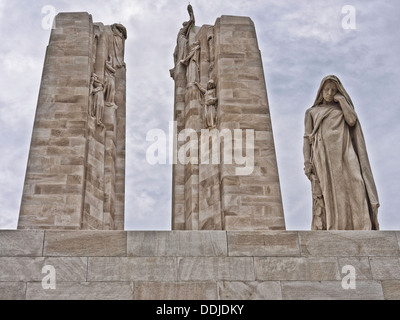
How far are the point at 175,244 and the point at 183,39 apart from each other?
399 inches

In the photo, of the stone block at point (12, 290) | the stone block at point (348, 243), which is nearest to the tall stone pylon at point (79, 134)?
the stone block at point (12, 290)

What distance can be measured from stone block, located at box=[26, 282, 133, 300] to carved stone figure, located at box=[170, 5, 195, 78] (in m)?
10.2

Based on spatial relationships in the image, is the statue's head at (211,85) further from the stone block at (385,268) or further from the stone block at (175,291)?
the stone block at (175,291)

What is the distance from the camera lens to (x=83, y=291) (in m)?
9.63

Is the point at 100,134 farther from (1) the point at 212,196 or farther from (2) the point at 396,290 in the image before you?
(2) the point at 396,290

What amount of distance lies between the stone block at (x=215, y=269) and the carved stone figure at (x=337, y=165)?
2.37 meters

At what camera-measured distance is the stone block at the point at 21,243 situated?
32.8 feet

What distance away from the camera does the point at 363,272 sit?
10094 millimetres

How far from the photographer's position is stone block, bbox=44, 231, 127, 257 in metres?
10.0

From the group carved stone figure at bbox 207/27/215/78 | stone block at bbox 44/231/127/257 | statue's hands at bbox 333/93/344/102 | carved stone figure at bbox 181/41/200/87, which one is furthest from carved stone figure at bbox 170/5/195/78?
stone block at bbox 44/231/127/257

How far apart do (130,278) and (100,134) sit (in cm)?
780

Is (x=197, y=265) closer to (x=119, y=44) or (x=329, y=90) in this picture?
(x=329, y=90)

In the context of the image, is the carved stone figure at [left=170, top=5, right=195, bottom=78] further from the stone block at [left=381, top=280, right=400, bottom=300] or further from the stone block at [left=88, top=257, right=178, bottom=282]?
the stone block at [left=381, top=280, right=400, bottom=300]
